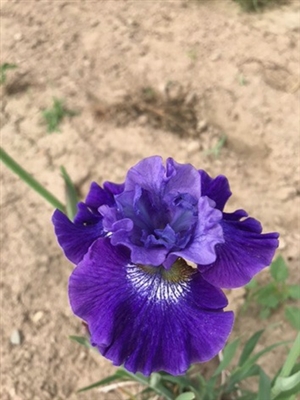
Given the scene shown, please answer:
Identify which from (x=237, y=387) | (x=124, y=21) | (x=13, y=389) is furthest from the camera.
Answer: (x=124, y=21)

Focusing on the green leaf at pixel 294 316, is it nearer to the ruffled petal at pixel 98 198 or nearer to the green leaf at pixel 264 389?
the green leaf at pixel 264 389

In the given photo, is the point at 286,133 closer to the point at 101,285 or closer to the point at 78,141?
the point at 78,141

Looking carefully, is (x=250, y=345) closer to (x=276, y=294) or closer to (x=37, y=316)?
(x=276, y=294)

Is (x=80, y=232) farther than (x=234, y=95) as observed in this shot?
No

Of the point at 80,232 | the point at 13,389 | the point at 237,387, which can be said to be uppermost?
the point at 80,232

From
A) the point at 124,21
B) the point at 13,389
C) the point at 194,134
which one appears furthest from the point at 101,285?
the point at 124,21

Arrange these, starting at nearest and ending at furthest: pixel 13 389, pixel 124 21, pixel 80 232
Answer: pixel 80 232, pixel 13 389, pixel 124 21
